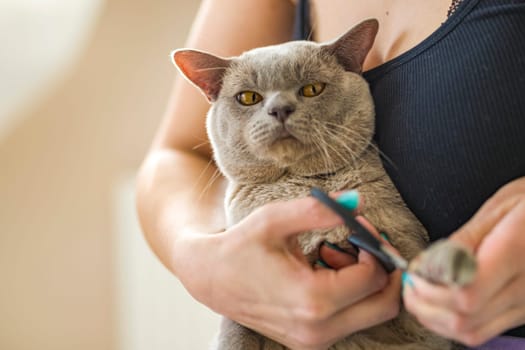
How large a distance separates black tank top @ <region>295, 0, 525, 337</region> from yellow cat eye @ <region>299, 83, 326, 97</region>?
142mm

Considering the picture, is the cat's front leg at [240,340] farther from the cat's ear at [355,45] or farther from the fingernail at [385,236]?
the cat's ear at [355,45]

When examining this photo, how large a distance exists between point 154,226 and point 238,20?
0.48 metres

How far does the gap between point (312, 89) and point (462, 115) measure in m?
0.26

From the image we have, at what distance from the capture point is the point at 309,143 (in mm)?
863

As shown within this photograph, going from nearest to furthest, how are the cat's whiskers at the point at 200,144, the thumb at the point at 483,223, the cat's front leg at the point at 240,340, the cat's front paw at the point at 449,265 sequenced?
the cat's front paw at the point at 449,265 < the thumb at the point at 483,223 < the cat's front leg at the point at 240,340 < the cat's whiskers at the point at 200,144

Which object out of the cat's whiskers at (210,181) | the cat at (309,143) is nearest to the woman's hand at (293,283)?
the cat at (309,143)

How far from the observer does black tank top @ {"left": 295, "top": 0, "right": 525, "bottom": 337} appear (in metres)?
0.73

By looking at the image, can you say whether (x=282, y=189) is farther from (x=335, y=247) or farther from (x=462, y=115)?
(x=462, y=115)

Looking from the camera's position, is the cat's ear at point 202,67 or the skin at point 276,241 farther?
the cat's ear at point 202,67

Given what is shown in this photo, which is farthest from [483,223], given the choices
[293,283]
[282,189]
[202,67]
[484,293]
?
[202,67]

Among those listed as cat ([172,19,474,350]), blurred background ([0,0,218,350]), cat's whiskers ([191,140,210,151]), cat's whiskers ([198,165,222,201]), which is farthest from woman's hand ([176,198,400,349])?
blurred background ([0,0,218,350])

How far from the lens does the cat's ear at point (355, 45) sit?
36.1 inches

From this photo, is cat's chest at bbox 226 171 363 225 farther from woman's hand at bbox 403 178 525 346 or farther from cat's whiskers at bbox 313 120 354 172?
woman's hand at bbox 403 178 525 346

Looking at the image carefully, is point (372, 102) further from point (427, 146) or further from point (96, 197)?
point (96, 197)
